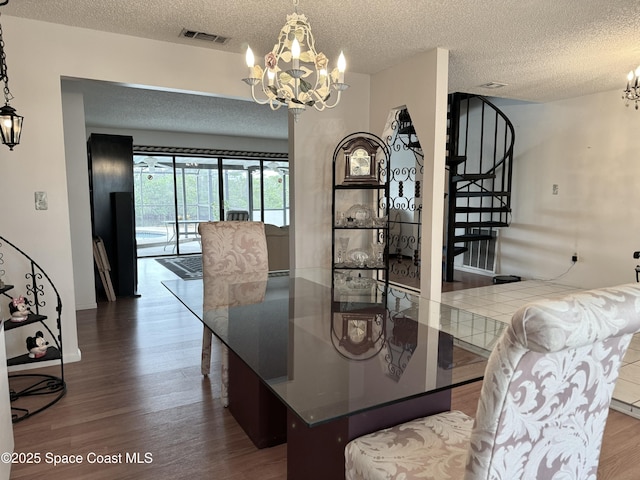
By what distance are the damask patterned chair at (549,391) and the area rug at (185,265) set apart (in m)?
5.56

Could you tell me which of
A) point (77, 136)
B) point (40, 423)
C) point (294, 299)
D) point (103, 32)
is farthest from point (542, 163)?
point (40, 423)

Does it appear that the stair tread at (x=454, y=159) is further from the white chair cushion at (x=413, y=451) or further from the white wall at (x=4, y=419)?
the white wall at (x=4, y=419)

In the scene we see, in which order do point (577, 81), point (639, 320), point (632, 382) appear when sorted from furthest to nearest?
point (577, 81)
point (632, 382)
point (639, 320)

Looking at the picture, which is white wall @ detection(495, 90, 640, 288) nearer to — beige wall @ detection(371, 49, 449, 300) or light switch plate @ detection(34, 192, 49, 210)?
beige wall @ detection(371, 49, 449, 300)

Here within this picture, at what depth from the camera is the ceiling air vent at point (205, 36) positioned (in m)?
3.12

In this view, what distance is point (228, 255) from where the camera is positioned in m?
2.97

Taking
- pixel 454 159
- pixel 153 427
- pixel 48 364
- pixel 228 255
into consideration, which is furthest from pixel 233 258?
pixel 454 159

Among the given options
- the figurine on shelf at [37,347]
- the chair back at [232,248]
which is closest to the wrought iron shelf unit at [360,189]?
the chair back at [232,248]

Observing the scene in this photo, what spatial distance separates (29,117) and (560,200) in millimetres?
5759

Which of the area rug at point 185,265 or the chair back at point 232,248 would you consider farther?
the area rug at point 185,265

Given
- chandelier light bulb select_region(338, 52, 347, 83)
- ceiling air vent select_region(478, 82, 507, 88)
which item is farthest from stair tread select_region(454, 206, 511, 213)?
chandelier light bulb select_region(338, 52, 347, 83)

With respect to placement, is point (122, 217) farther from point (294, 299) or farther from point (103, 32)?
point (294, 299)

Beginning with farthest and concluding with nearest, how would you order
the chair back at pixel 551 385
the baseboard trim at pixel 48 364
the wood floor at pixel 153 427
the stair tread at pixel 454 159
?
the stair tread at pixel 454 159 < the baseboard trim at pixel 48 364 < the wood floor at pixel 153 427 < the chair back at pixel 551 385

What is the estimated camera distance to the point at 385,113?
4.11m
